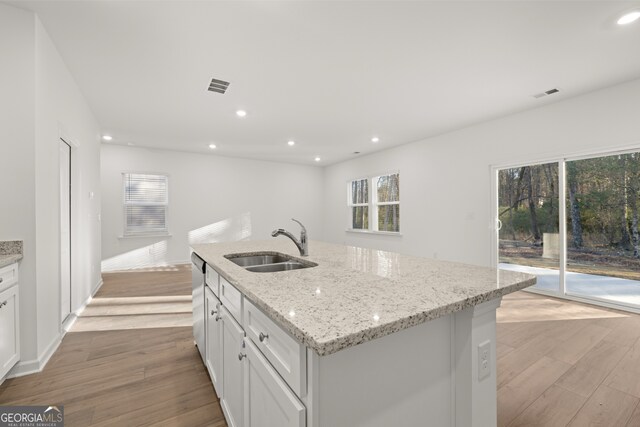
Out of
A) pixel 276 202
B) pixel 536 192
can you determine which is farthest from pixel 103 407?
pixel 276 202

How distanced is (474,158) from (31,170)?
5.31 meters

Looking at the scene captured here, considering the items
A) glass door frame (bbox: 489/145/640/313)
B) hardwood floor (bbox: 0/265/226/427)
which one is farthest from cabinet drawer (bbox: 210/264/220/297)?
glass door frame (bbox: 489/145/640/313)

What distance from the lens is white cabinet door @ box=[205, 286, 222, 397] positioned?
161 centimetres

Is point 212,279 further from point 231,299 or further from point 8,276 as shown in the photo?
point 8,276

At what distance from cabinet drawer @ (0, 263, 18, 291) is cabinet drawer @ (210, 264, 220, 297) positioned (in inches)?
48.1

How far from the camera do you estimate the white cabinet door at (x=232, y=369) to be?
124cm

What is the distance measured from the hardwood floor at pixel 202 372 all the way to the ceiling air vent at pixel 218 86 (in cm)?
261

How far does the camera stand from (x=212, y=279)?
1763mm

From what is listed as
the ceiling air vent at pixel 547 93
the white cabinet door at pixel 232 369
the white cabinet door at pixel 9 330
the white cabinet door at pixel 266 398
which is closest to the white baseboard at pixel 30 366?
the white cabinet door at pixel 9 330

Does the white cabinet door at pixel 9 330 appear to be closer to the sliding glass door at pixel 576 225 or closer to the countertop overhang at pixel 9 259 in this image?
the countertop overhang at pixel 9 259

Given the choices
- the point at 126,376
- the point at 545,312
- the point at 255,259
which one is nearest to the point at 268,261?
the point at 255,259

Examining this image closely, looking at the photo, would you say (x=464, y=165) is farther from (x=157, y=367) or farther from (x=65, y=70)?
(x=65, y=70)

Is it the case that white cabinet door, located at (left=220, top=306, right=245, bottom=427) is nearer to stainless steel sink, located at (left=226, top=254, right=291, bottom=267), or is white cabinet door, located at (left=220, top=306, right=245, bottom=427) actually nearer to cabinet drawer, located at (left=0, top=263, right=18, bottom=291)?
stainless steel sink, located at (left=226, top=254, right=291, bottom=267)

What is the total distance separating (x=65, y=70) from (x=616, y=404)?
16.8 feet
